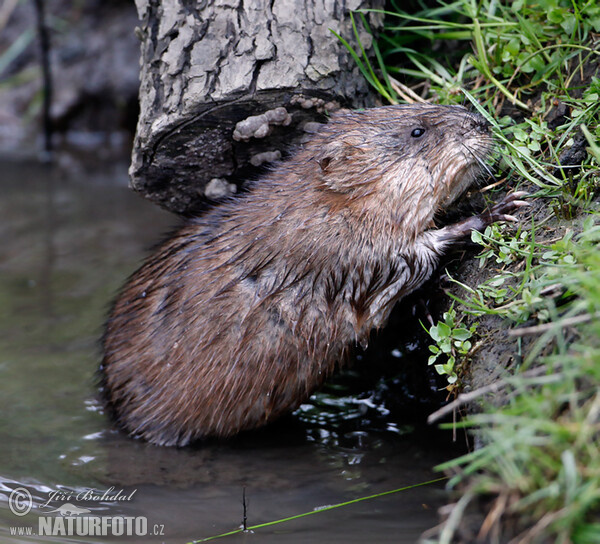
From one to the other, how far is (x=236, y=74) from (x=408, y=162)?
0.97 meters

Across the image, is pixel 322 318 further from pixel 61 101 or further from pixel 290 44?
pixel 61 101

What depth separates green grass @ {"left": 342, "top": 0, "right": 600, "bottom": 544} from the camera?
185cm

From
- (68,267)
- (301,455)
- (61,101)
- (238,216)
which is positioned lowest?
(301,455)

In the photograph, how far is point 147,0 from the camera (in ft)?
12.3

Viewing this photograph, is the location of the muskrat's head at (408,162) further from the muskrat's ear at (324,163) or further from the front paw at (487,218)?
the front paw at (487,218)

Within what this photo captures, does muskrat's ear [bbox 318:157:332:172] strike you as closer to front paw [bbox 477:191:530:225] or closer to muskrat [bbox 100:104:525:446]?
muskrat [bbox 100:104:525:446]

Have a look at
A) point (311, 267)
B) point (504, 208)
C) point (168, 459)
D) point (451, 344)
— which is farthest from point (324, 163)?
point (168, 459)

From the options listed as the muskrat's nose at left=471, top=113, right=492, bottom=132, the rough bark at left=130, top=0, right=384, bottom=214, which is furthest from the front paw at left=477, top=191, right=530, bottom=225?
the rough bark at left=130, top=0, right=384, bottom=214

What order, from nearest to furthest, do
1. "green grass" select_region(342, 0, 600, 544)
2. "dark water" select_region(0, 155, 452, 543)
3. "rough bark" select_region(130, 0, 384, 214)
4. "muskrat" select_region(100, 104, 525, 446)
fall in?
"green grass" select_region(342, 0, 600, 544) < "dark water" select_region(0, 155, 452, 543) < "muskrat" select_region(100, 104, 525, 446) < "rough bark" select_region(130, 0, 384, 214)

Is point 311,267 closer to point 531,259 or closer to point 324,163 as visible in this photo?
point 324,163

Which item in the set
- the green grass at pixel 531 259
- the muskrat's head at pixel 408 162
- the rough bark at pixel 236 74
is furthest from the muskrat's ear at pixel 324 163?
the green grass at pixel 531 259

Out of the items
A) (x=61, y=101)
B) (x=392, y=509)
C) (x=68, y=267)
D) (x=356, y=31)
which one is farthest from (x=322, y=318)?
(x=61, y=101)

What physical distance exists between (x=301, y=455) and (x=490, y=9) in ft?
8.08

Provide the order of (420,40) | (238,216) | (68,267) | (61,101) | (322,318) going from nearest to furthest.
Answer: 1. (322,318)
2. (238,216)
3. (420,40)
4. (68,267)
5. (61,101)
